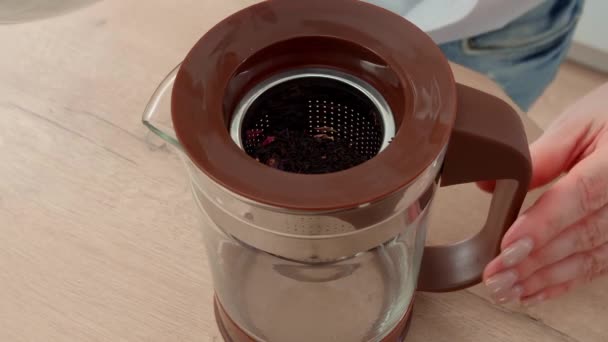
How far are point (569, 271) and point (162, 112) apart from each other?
0.33 m

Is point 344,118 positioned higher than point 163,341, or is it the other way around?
point 344,118

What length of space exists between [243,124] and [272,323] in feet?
0.53

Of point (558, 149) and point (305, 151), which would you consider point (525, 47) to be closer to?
point (558, 149)

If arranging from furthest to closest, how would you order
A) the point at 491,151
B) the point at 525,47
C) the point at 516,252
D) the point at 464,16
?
the point at 525,47, the point at 464,16, the point at 516,252, the point at 491,151

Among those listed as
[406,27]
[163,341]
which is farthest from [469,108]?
[163,341]

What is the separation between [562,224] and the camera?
50 cm

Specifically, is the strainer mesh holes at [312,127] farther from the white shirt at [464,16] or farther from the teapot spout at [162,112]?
the white shirt at [464,16]

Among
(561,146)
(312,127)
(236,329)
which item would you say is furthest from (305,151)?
Answer: (561,146)

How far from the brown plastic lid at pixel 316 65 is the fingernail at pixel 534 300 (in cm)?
A: 22

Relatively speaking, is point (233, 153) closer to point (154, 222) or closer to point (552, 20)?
point (154, 222)

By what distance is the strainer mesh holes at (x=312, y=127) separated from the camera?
0.41 metres

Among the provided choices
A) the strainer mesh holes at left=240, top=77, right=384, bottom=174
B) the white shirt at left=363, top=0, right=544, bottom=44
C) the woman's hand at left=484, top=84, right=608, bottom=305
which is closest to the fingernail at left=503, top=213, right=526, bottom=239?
the woman's hand at left=484, top=84, right=608, bottom=305

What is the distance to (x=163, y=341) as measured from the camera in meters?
0.51


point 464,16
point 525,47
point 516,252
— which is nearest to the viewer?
point 516,252
